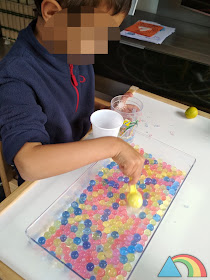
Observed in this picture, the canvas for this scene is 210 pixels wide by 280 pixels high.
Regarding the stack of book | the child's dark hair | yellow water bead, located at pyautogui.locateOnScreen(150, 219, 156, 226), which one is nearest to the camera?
the child's dark hair

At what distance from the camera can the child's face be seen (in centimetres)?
51

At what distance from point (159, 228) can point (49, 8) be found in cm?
51

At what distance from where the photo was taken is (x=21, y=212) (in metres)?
0.58

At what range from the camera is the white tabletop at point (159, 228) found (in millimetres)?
503

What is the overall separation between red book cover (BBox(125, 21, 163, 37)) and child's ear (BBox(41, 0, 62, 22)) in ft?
3.69

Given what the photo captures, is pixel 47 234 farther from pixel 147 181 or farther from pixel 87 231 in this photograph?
pixel 147 181

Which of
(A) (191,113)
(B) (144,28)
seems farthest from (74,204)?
(B) (144,28)

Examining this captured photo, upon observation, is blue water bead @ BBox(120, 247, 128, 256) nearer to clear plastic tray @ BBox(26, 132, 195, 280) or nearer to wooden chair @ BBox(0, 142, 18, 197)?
clear plastic tray @ BBox(26, 132, 195, 280)

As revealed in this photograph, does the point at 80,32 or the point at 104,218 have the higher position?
the point at 80,32

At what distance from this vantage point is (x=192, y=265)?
53 centimetres

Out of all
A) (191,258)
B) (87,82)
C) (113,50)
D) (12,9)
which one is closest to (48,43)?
(87,82)

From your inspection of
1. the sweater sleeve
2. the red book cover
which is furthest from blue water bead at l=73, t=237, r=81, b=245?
the red book cover

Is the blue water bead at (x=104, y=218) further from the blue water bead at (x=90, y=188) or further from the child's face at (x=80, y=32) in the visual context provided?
the child's face at (x=80, y=32)

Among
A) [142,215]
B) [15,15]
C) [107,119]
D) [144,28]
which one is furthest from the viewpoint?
[15,15]
